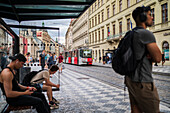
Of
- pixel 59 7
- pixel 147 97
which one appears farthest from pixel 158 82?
pixel 147 97

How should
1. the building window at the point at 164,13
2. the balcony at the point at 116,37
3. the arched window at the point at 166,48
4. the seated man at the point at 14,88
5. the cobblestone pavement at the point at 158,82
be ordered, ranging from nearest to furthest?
the seated man at the point at 14,88, the cobblestone pavement at the point at 158,82, the arched window at the point at 166,48, the building window at the point at 164,13, the balcony at the point at 116,37

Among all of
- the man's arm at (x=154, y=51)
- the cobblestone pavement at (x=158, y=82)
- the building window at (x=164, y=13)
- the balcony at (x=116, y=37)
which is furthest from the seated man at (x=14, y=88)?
the balcony at (x=116, y=37)

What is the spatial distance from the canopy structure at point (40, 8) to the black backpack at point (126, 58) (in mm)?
3764

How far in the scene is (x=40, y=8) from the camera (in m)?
6.54

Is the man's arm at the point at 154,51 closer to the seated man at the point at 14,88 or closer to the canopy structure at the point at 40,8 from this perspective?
the seated man at the point at 14,88

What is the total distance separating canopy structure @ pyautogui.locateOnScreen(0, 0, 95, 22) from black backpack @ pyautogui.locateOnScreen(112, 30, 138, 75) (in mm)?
3764

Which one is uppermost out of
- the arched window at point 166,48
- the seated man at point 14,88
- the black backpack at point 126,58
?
the arched window at point 166,48

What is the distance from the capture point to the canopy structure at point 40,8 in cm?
549

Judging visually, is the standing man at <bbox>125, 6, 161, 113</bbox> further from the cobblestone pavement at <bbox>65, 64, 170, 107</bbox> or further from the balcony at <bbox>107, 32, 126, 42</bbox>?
the balcony at <bbox>107, 32, 126, 42</bbox>

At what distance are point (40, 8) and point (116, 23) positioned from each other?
108ft

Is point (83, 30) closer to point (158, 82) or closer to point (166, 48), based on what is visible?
point (166, 48)

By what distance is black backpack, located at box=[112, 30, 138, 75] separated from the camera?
206cm

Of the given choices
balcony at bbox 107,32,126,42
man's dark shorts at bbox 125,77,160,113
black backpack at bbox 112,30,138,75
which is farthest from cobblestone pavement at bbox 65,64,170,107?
balcony at bbox 107,32,126,42

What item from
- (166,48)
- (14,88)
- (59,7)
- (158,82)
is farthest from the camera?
(166,48)
